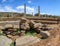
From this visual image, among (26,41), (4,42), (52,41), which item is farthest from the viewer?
(4,42)

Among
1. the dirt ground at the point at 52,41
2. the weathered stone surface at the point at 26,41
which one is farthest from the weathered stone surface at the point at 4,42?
the dirt ground at the point at 52,41

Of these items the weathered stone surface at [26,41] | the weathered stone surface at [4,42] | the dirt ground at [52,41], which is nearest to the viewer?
the dirt ground at [52,41]

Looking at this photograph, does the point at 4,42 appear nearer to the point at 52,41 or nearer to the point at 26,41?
the point at 26,41

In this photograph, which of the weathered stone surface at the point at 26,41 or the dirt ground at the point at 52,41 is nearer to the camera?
the dirt ground at the point at 52,41

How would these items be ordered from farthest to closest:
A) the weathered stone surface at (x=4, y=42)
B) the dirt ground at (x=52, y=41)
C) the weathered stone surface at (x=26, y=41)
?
the weathered stone surface at (x=4, y=42), the weathered stone surface at (x=26, y=41), the dirt ground at (x=52, y=41)

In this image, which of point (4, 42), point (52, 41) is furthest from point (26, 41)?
point (52, 41)

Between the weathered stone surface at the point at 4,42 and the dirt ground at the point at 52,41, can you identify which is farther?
the weathered stone surface at the point at 4,42

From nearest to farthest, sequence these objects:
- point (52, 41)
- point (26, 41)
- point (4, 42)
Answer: point (52, 41)
point (26, 41)
point (4, 42)

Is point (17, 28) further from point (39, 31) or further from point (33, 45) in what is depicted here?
point (33, 45)

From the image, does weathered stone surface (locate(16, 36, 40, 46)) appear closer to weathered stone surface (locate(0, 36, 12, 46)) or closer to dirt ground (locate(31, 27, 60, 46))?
dirt ground (locate(31, 27, 60, 46))

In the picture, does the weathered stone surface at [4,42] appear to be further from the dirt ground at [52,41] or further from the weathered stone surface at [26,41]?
the dirt ground at [52,41]

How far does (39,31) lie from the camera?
9.67 m

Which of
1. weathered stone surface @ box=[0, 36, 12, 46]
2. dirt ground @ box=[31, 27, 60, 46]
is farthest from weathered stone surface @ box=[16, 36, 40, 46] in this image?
weathered stone surface @ box=[0, 36, 12, 46]

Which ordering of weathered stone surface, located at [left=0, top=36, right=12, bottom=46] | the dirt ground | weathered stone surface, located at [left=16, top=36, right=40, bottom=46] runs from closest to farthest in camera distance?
the dirt ground < weathered stone surface, located at [left=16, top=36, right=40, bottom=46] < weathered stone surface, located at [left=0, top=36, right=12, bottom=46]
